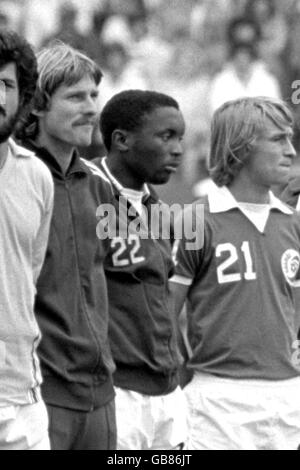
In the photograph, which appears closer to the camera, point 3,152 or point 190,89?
point 3,152

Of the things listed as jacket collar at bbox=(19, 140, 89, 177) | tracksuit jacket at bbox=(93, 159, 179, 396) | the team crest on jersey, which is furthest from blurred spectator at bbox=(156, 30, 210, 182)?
jacket collar at bbox=(19, 140, 89, 177)

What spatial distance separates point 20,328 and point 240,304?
156 centimetres

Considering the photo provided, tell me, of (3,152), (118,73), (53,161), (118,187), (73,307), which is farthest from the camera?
→ (118,73)

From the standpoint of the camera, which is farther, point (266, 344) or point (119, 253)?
point (266, 344)

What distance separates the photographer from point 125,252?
5.24 metres

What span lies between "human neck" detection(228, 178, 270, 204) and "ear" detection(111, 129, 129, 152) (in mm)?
591

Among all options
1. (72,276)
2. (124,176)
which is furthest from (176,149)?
(72,276)

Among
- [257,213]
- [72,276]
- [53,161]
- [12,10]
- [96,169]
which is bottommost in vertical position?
[12,10]

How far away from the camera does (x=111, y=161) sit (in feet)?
18.2

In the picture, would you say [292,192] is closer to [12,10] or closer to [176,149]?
[176,149]

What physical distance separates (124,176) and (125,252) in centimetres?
40

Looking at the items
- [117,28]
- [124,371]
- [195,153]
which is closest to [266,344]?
[124,371]

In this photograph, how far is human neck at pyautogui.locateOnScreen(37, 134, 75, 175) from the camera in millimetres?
4941
